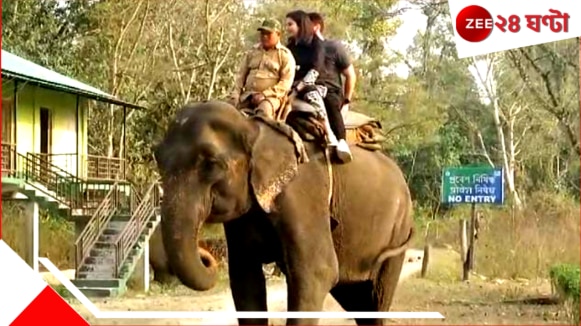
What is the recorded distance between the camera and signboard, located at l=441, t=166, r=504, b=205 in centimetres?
302

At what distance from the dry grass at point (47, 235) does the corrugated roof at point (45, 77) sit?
0.33 meters

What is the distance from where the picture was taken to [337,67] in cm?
259

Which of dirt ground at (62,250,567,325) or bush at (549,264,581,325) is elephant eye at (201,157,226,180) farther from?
bush at (549,264,581,325)

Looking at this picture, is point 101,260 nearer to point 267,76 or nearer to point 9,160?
point 9,160

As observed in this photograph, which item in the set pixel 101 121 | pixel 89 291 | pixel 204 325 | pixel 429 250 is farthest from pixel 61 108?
pixel 429 250

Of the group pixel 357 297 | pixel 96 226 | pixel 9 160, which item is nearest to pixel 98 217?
pixel 96 226

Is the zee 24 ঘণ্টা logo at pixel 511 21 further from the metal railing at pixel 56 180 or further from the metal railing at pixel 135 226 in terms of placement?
the metal railing at pixel 56 180

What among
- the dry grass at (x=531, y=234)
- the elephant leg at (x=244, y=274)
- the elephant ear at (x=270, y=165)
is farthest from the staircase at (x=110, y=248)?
the dry grass at (x=531, y=234)

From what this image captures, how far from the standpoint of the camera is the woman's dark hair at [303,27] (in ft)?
8.38

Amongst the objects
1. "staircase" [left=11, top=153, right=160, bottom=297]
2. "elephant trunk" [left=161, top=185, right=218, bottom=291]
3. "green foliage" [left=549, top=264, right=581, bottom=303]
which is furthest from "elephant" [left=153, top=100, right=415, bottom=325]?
"green foliage" [left=549, top=264, right=581, bottom=303]

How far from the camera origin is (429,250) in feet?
10.0

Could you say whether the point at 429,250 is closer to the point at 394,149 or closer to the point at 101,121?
the point at 394,149

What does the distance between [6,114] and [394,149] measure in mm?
1003

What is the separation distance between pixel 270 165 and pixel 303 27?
38cm
